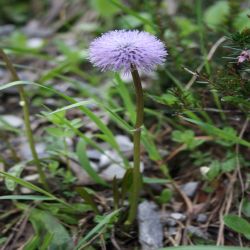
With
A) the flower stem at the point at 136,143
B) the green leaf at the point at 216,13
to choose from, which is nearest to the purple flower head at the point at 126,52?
the flower stem at the point at 136,143

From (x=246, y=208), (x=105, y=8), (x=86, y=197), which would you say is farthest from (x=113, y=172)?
(x=105, y=8)

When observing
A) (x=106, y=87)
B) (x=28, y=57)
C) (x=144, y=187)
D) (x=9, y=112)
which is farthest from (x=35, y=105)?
(x=144, y=187)

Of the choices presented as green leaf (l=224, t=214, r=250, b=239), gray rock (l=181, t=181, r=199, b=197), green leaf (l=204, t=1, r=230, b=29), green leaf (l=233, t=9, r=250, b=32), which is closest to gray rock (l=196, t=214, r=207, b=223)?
gray rock (l=181, t=181, r=199, b=197)

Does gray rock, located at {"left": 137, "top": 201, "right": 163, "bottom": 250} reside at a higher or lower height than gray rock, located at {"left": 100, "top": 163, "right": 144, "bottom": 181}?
lower

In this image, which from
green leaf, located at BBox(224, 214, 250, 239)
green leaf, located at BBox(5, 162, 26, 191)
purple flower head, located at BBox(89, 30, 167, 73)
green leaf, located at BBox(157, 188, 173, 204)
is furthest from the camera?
green leaf, located at BBox(157, 188, 173, 204)

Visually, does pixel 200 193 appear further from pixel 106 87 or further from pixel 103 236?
pixel 106 87

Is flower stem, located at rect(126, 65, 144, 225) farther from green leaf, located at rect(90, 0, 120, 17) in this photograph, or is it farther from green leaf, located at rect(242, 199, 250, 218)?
green leaf, located at rect(90, 0, 120, 17)
